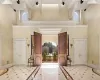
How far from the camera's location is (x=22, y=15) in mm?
15438

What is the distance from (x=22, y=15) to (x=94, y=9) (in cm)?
578

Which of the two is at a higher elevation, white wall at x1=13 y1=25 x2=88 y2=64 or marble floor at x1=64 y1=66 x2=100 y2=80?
white wall at x1=13 y1=25 x2=88 y2=64

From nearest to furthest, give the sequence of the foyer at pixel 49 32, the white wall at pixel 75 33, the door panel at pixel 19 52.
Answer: the foyer at pixel 49 32, the door panel at pixel 19 52, the white wall at pixel 75 33

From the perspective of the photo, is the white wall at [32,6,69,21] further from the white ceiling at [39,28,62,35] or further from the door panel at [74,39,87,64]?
the door panel at [74,39,87,64]

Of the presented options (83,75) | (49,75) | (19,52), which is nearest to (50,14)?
(19,52)

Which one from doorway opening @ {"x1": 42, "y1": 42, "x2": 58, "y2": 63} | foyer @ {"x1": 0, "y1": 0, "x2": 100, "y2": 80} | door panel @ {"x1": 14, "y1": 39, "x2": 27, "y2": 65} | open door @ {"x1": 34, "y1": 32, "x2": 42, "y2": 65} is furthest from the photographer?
doorway opening @ {"x1": 42, "y1": 42, "x2": 58, "y2": 63}

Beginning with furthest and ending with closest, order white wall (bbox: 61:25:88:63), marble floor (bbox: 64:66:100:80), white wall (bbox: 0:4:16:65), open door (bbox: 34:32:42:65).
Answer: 1. white wall (bbox: 61:25:88:63)
2. open door (bbox: 34:32:42:65)
3. white wall (bbox: 0:4:16:65)
4. marble floor (bbox: 64:66:100:80)

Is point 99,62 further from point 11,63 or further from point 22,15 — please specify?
point 22,15

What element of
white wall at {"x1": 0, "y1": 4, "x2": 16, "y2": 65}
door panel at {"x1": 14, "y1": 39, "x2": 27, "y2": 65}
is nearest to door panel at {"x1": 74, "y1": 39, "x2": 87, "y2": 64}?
door panel at {"x1": 14, "y1": 39, "x2": 27, "y2": 65}

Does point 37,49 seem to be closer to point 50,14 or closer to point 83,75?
point 50,14

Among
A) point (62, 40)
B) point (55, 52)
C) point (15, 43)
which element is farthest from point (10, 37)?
point (55, 52)

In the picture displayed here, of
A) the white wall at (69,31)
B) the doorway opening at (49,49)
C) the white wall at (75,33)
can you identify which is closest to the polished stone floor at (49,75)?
the white wall at (75,33)

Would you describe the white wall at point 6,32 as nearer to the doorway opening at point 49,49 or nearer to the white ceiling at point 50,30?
the white ceiling at point 50,30

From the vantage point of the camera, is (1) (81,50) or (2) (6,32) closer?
(2) (6,32)
